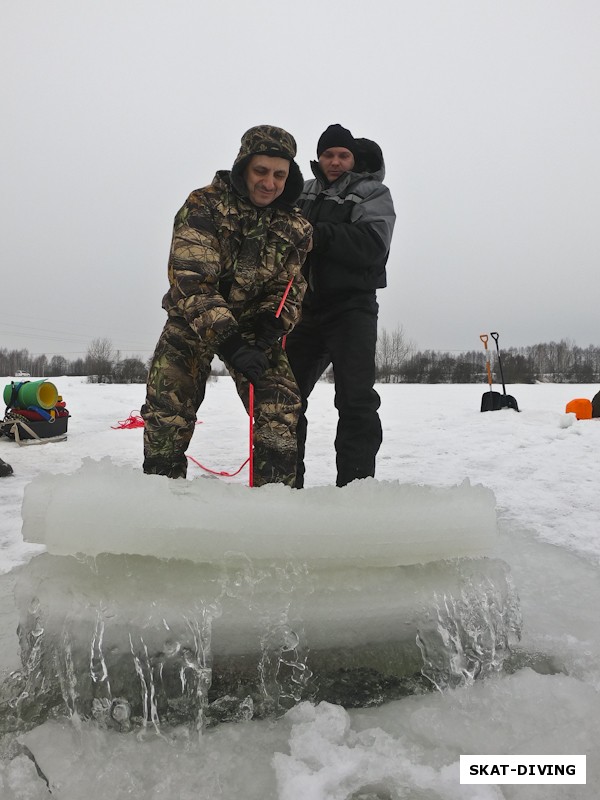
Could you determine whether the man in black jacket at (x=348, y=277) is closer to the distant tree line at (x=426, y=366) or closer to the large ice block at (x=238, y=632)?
the large ice block at (x=238, y=632)

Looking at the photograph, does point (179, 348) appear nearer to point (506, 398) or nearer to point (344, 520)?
point (344, 520)

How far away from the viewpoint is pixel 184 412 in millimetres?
2215

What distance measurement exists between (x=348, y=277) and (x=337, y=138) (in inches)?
31.2

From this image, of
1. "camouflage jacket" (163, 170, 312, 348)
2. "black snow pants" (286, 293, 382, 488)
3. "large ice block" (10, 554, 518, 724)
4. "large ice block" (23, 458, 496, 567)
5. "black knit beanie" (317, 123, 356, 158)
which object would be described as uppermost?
"black knit beanie" (317, 123, 356, 158)

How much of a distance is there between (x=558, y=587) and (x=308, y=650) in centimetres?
102

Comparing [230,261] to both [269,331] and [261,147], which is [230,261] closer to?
[269,331]

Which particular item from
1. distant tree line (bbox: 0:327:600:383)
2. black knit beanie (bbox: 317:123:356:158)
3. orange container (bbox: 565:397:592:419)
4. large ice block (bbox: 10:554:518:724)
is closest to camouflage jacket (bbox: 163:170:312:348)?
black knit beanie (bbox: 317:123:356:158)

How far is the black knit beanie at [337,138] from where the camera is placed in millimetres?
2670

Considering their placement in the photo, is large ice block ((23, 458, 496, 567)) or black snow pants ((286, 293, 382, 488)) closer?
large ice block ((23, 458, 496, 567))

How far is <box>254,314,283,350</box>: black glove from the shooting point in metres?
2.19

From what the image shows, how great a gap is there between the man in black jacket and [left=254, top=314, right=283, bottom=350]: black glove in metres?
0.47

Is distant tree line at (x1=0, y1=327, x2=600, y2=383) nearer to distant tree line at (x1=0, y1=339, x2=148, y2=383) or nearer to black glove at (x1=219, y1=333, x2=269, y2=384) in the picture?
distant tree line at (x1=0, y1=339, x2=148, y2=383)

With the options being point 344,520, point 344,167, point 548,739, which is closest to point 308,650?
point 344,520

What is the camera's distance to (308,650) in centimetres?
114
